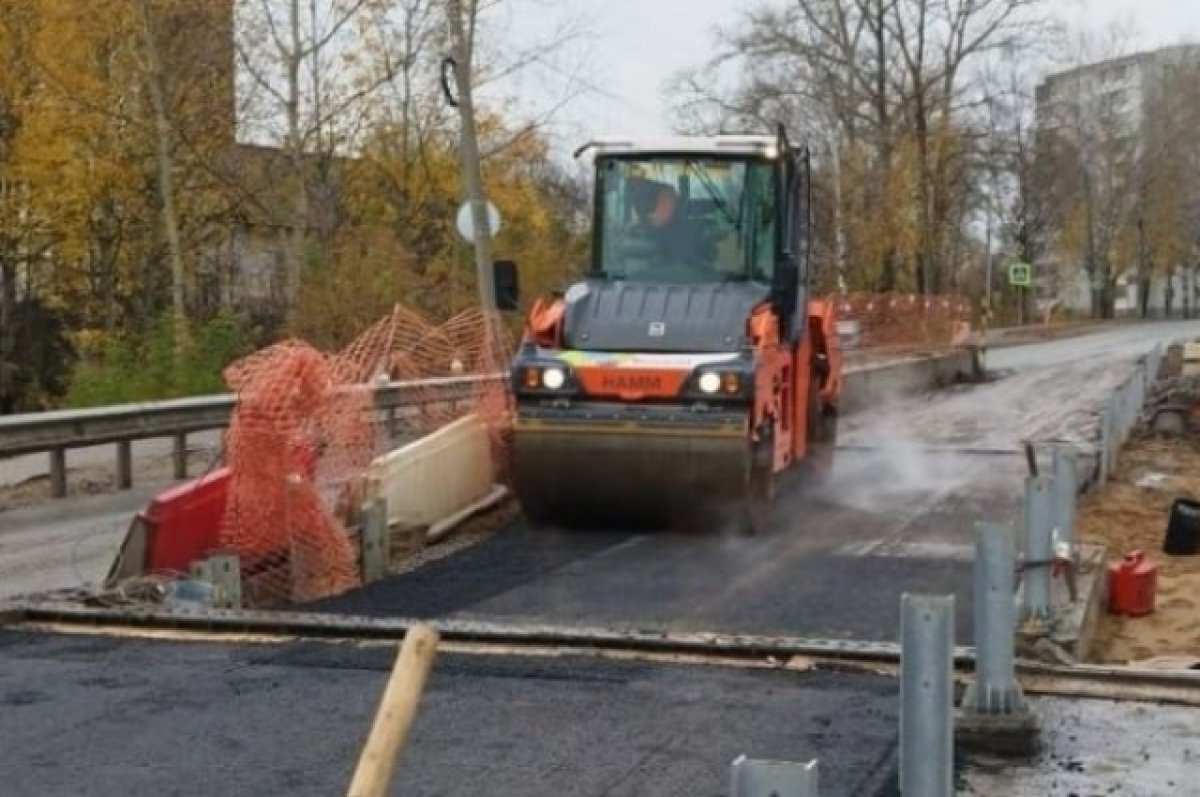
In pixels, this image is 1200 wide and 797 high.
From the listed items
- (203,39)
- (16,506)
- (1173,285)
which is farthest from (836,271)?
(1173,285)

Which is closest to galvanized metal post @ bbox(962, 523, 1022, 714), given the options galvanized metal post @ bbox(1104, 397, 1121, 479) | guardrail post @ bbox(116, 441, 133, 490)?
galvanized metal post @ bbox(1104, 397, 1121, 479)

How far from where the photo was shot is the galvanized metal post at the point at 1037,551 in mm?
7234

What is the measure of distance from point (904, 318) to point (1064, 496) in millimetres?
34912

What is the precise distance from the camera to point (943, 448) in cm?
1817

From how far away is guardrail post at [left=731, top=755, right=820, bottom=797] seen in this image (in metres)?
2.91

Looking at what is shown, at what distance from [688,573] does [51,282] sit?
28518 mm

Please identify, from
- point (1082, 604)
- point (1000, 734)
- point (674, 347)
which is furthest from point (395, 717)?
point (674, 347)

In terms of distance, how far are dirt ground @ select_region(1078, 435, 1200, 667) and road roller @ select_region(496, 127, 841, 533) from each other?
2.54 meters

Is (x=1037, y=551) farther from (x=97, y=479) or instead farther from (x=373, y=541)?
(x=97, y=479)

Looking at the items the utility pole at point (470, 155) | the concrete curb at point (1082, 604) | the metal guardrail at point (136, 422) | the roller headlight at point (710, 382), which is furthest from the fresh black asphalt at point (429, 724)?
the utility pole at point (470, 155)

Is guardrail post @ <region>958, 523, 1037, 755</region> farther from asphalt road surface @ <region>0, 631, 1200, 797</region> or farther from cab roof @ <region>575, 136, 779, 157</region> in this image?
cab roof @ <region>575, 136, 779, 157</region>

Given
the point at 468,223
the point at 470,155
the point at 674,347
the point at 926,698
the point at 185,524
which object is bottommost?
the point at 185,524

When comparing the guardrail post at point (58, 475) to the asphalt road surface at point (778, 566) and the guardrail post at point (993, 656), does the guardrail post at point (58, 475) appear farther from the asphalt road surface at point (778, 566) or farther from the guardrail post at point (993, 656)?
the guardrail post at point (993, 656)

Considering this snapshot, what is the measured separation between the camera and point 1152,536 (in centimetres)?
1241
